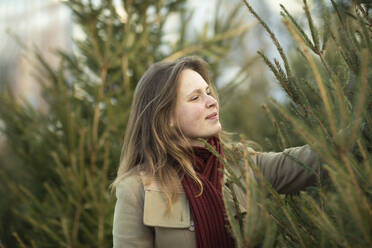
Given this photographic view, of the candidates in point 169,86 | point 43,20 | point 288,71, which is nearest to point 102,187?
point 169,86

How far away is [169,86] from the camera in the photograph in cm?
177

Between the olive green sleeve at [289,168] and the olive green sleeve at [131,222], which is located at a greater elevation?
the olive green sleeve at [289,168]

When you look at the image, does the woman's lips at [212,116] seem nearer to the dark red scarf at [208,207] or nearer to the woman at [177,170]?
the woman at [177,170]

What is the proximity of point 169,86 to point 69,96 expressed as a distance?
1758mm

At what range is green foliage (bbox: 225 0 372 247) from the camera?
2.49 feet

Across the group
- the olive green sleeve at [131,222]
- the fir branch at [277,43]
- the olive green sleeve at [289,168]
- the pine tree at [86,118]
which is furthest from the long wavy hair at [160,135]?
the pine tree at [86,118]

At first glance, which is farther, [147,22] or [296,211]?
[147,22]

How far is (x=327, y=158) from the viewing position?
31.7 inches

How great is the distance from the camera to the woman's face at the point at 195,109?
1640 millimetres

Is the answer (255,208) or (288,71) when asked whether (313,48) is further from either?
(255,208)

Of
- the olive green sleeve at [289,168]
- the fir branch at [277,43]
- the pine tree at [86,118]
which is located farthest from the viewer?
the pine tree at [86,118]

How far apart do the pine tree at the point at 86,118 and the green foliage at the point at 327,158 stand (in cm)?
185

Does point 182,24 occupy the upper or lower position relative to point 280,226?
upper

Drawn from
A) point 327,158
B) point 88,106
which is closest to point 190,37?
point 88,106
